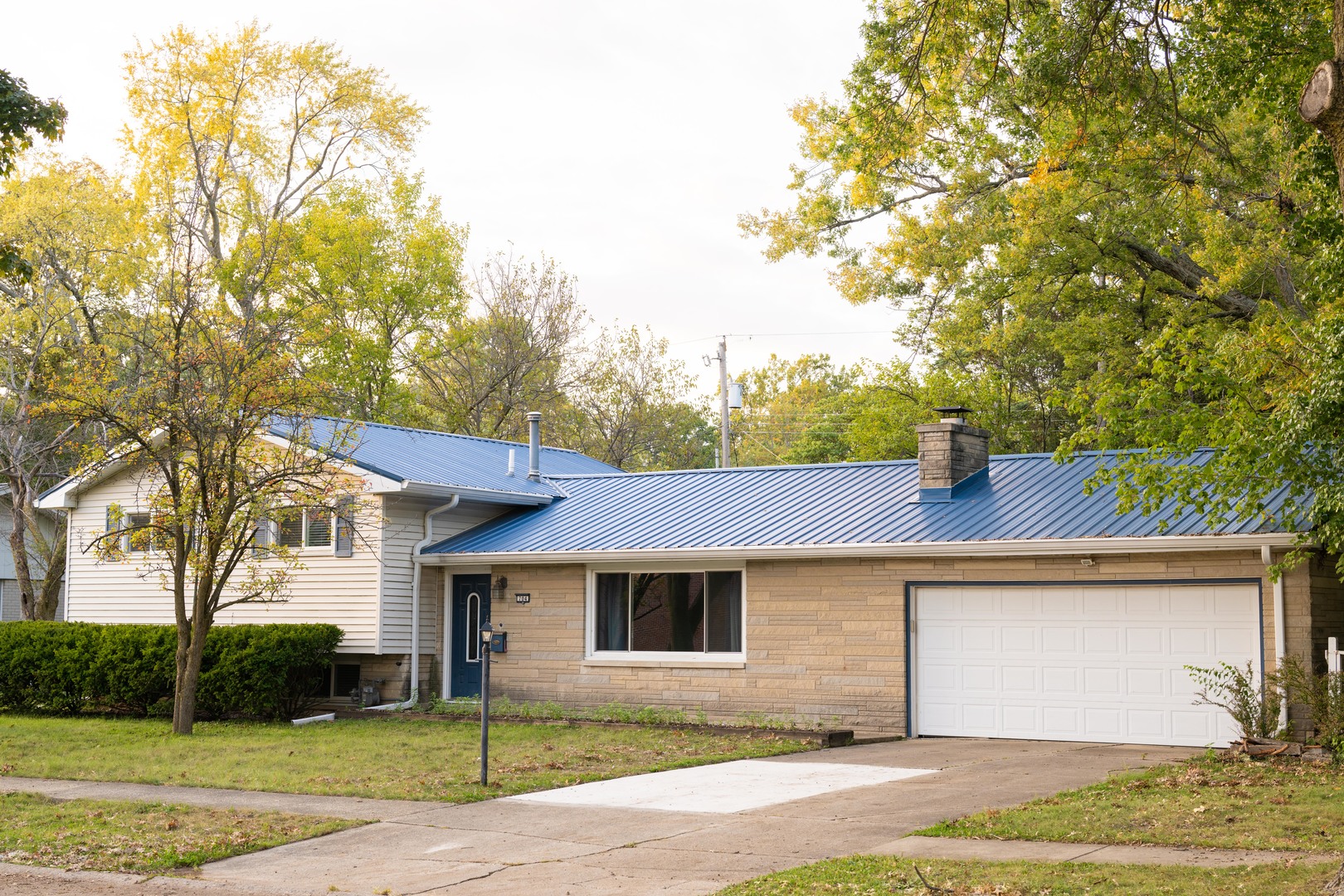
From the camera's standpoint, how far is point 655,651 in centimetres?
1908

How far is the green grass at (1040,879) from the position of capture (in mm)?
7258

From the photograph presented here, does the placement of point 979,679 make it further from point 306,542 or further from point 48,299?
point 48,299

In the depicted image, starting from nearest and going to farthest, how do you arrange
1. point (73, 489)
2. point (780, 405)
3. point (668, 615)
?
point (668, 615) < point (73, 489) < point (780, 405)

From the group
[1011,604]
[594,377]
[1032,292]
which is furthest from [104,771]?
[594,377]

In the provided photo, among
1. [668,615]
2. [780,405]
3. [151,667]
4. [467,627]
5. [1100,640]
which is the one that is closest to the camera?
[1100,640]

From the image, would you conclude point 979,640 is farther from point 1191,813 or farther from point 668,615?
point 1191,813

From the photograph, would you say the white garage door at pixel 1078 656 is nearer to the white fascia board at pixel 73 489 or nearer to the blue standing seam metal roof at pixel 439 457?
the blue standing seam metal roof at pixel 439 457

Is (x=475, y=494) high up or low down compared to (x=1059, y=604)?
up

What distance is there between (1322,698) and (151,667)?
15.8 meters

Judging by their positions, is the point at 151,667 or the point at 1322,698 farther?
the point at 151,667

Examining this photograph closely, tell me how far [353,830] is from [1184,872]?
19.4 feet

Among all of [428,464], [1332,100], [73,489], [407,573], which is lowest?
[407,573]

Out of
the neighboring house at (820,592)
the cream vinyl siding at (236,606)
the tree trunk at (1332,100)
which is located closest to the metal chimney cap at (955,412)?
the neighboring house at (820,592)

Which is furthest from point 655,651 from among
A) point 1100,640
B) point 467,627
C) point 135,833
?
point 135,833
